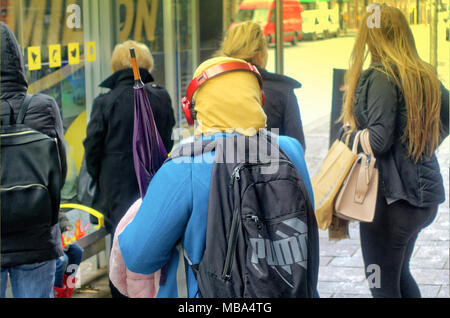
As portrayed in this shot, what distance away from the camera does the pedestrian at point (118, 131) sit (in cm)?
471

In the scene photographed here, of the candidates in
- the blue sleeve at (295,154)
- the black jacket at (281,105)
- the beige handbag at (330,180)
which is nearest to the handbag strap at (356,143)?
the beige handbag at (330,180)

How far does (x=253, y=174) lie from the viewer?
2.35 metres

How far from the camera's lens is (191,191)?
7.78 feet

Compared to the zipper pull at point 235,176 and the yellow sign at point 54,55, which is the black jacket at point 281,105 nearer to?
the yellow sign at point 54,55

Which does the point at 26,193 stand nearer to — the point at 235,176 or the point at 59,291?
the point at 59,291

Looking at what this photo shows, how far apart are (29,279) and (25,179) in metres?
0.50

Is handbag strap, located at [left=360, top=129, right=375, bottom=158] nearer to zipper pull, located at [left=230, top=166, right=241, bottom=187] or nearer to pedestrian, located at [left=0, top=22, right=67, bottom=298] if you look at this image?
pedestrian, located at [left=0, top=22, right=67, bottom=298]

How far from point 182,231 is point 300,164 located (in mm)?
498

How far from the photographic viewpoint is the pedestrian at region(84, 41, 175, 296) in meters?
4.71

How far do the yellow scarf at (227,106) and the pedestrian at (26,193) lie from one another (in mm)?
1082

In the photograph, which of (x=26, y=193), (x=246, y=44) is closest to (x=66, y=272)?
(x=26, y=193)

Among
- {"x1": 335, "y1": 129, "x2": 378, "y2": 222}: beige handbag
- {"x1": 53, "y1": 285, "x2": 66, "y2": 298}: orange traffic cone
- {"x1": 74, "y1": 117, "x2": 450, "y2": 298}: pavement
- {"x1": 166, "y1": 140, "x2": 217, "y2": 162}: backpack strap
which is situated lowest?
{"x1": 74, "y1": 117, "x2": 450, "y2": 298}: pavement

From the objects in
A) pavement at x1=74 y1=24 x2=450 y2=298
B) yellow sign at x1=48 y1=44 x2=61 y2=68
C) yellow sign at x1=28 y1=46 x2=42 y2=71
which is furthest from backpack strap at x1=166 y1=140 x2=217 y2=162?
pavement at x1=74 y1=24 x2=450 y2=298

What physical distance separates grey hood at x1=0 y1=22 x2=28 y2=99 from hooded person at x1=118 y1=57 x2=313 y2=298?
1.18 meters
